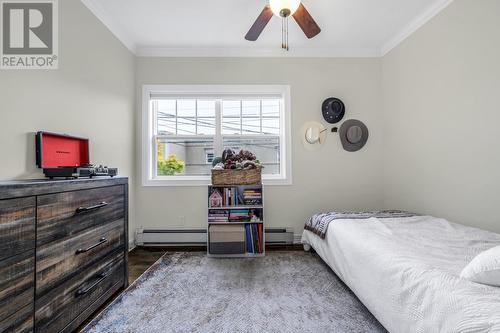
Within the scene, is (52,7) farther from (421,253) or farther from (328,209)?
(328,209)

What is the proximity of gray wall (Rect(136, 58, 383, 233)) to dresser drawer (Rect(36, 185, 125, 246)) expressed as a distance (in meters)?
1.27

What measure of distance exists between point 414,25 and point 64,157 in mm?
3713

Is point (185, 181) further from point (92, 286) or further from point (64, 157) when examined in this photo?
point (92, 286)

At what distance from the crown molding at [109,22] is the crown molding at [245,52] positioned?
0.19 metres

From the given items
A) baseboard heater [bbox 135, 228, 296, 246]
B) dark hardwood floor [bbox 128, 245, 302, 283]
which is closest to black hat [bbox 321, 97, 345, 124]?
baseboard heater [bbox 135, 228, 296, 246]

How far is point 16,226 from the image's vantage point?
1.05 m

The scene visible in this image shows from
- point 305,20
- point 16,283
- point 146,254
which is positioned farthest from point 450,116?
point 146,254

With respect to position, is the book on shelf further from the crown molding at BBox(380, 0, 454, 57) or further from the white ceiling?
the crown molding at BBox(380, 0, 454, 57)

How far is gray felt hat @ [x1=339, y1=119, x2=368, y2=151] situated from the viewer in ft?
10.4

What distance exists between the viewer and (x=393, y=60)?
9.96 feet

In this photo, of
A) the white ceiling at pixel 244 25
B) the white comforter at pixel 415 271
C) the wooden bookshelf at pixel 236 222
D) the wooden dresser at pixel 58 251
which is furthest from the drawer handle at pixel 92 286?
the white ceiling at pixel 244 25

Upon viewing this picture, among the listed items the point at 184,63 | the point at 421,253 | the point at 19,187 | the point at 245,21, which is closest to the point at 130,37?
the point at 184,63

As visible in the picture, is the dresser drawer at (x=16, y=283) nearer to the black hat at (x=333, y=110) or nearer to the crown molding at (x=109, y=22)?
the crown molding at (x=109, y=22)

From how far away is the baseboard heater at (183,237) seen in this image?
10.1 ft
